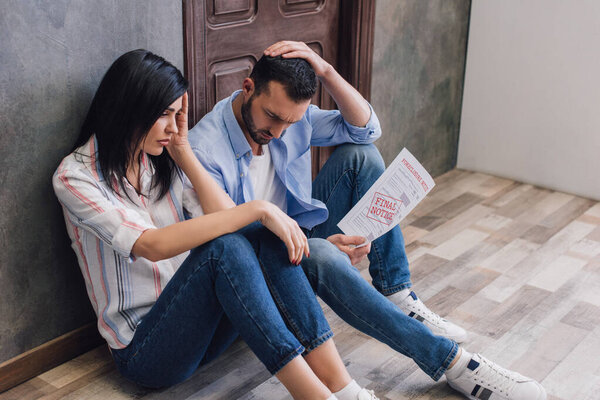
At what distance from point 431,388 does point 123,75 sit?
1.17m

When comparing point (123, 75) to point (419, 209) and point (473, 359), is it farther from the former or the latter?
point (419, 209)

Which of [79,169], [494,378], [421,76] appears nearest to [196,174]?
[79,169]

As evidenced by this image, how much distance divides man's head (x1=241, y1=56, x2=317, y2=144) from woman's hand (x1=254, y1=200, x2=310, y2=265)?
298mm

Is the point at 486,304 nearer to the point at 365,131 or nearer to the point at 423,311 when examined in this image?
the point at 423,311

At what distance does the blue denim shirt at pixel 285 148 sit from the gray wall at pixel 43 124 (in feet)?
1.00

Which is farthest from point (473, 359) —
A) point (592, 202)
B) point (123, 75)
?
point (592, 202)

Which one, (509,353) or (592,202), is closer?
(509,353)

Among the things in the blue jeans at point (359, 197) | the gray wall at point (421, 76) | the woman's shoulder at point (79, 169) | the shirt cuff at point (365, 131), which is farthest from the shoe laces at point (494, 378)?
the gray wall at point (421, 76)

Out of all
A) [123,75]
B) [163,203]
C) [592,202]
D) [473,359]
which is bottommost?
[592,202]

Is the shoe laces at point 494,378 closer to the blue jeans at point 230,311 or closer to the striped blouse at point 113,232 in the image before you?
the blue jeans at point 230,311

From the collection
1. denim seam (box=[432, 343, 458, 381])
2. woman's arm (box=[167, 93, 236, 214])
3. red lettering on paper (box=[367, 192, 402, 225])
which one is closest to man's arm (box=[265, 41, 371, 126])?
red lettering on paper (box=[367, 192, 402, 225])

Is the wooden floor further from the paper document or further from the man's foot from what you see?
the paper document

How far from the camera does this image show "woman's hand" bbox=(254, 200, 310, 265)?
5.68ft

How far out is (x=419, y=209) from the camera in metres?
3.30
